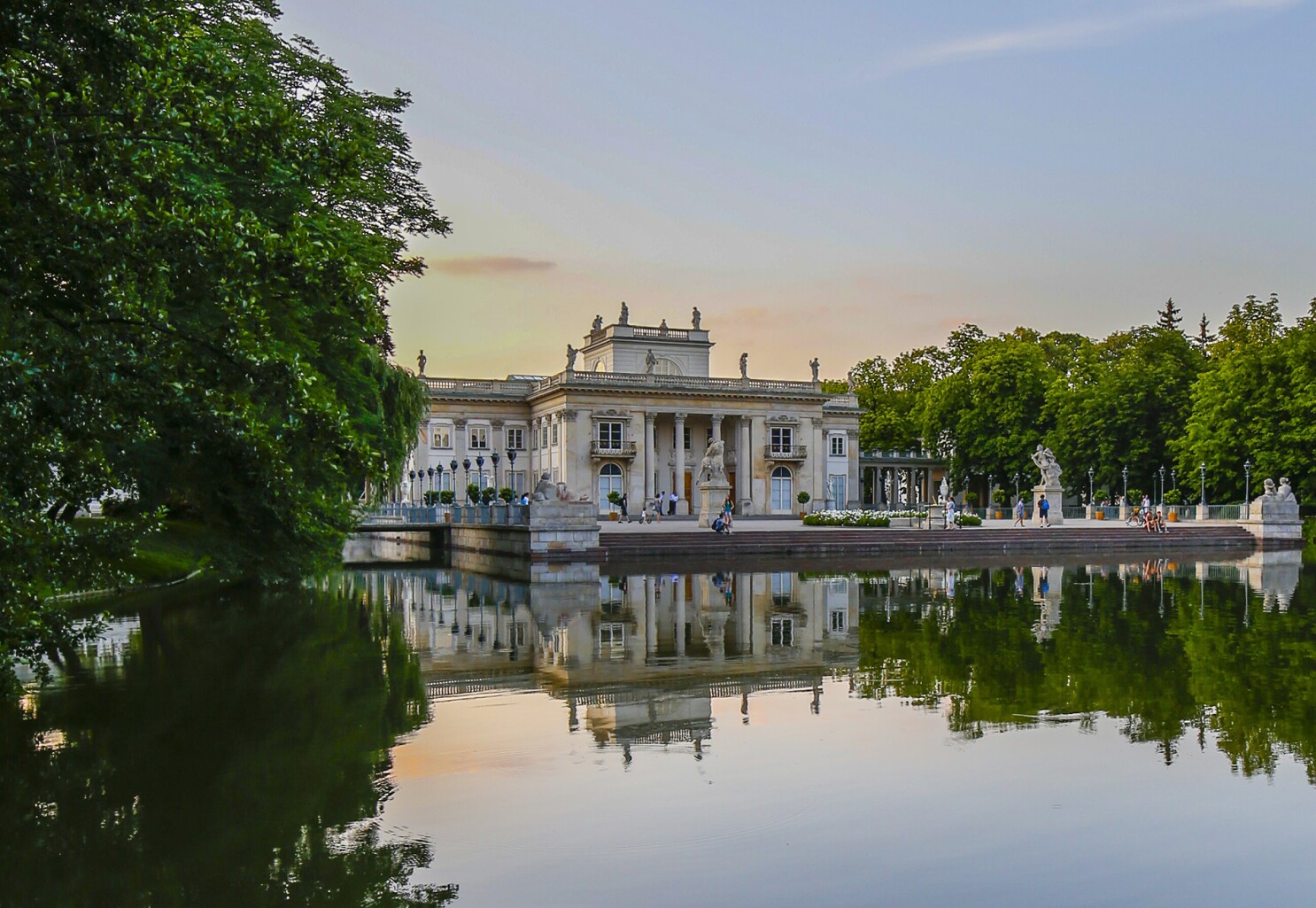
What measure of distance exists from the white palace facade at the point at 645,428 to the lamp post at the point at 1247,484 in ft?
82.1

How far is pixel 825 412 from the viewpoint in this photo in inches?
2963

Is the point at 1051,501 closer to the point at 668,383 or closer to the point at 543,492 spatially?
the point at 668,383

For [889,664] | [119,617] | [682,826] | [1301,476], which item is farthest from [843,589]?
[1301,476]

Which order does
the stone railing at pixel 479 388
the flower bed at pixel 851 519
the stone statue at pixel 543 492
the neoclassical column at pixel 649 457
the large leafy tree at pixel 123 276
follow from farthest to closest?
the stone railing at pixel 479 388
the neoclassical column at pixel 649 457
the flower bed at pixel 851 519
the stone statue at pixel 543 492
the large leafy tree at pixel 123 276

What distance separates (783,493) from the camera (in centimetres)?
7338

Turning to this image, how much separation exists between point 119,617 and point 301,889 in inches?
609

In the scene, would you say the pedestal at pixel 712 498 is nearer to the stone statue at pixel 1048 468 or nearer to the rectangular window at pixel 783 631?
the stone statue at pixel 1048 468

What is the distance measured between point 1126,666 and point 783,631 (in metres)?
5.49

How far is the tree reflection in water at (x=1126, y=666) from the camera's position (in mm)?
10609

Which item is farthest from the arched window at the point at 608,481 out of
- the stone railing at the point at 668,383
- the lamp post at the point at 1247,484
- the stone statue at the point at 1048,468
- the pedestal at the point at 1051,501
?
the lamp post at the point at 1247,484

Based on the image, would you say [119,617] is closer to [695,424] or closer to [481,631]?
[481,631]

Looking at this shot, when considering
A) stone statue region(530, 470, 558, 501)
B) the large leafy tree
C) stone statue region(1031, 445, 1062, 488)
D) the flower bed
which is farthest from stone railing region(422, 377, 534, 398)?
the large leafy tree

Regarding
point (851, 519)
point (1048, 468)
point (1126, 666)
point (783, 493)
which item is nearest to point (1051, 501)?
point (1048, 468)

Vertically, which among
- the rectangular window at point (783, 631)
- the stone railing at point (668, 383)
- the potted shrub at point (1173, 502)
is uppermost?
the stone railing at point (668, 383)
